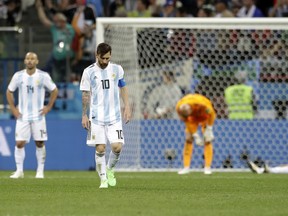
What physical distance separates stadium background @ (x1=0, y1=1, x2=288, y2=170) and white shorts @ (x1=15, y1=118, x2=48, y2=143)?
3732 millimetres

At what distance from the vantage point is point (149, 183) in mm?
15648

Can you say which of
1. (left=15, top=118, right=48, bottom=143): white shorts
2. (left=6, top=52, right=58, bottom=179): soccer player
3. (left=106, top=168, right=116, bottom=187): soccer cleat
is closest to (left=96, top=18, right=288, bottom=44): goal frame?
(left=6, top=52, right=58, bottom=179): soccer player

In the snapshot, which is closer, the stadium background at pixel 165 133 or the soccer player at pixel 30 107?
the soccer player at pixel 30 107

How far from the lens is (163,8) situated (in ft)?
82.6

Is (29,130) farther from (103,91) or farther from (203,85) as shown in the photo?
(203,85)

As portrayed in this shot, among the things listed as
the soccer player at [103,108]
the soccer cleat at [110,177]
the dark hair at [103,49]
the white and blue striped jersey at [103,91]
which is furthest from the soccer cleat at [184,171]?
the dark hair at [103,49]

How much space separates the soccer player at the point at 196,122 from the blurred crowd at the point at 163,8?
485cm

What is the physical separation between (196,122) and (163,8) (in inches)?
235

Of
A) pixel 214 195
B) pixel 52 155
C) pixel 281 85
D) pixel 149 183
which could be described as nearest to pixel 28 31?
pixel 52 155

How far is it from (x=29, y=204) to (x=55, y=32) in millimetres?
13023

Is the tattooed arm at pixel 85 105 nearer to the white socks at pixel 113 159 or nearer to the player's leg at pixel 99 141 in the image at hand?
Answer: the player's leg at pixel 99 141

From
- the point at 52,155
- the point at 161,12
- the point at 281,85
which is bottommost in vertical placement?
the point at 52,155

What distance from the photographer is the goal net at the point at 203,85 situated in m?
21.4

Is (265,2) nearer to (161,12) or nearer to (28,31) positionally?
(161,12)
